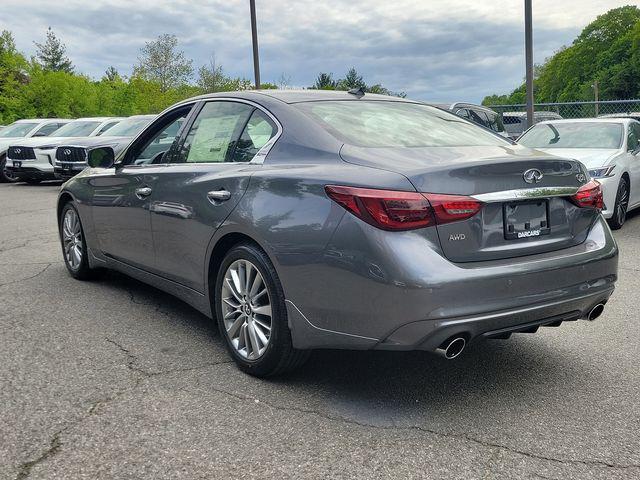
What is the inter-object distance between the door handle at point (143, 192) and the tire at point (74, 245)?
1.39 metres

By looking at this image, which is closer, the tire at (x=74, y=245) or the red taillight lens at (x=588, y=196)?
the red taillight lens at (x=588, y=196)

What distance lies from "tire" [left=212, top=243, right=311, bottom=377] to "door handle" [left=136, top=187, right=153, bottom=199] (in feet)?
3.45

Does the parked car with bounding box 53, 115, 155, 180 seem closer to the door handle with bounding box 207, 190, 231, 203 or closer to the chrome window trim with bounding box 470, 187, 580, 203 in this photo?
the door handle with bounding box 207, 190, 231, 203

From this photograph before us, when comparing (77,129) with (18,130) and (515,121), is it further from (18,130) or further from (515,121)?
(515,121)

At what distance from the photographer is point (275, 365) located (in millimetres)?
3641

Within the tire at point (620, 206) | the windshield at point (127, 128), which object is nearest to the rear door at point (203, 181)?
the tire at point (620, 206)

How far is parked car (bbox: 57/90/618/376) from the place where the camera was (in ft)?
10.2

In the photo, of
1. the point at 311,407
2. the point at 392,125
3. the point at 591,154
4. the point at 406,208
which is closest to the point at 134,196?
the point at 392,125

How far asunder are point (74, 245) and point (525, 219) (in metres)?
4.29

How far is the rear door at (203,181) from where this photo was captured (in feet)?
12.9

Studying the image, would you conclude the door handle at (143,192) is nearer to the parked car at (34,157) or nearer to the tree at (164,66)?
the parked car at (34,157)

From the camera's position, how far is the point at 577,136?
9875 mm

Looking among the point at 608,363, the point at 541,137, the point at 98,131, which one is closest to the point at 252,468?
the point at 608,363

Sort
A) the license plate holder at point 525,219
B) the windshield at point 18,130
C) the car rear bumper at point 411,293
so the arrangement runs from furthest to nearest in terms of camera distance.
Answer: the windshield at point 18,130
the license plate holder at point 525,219
the car rear bumper at point 411,293
